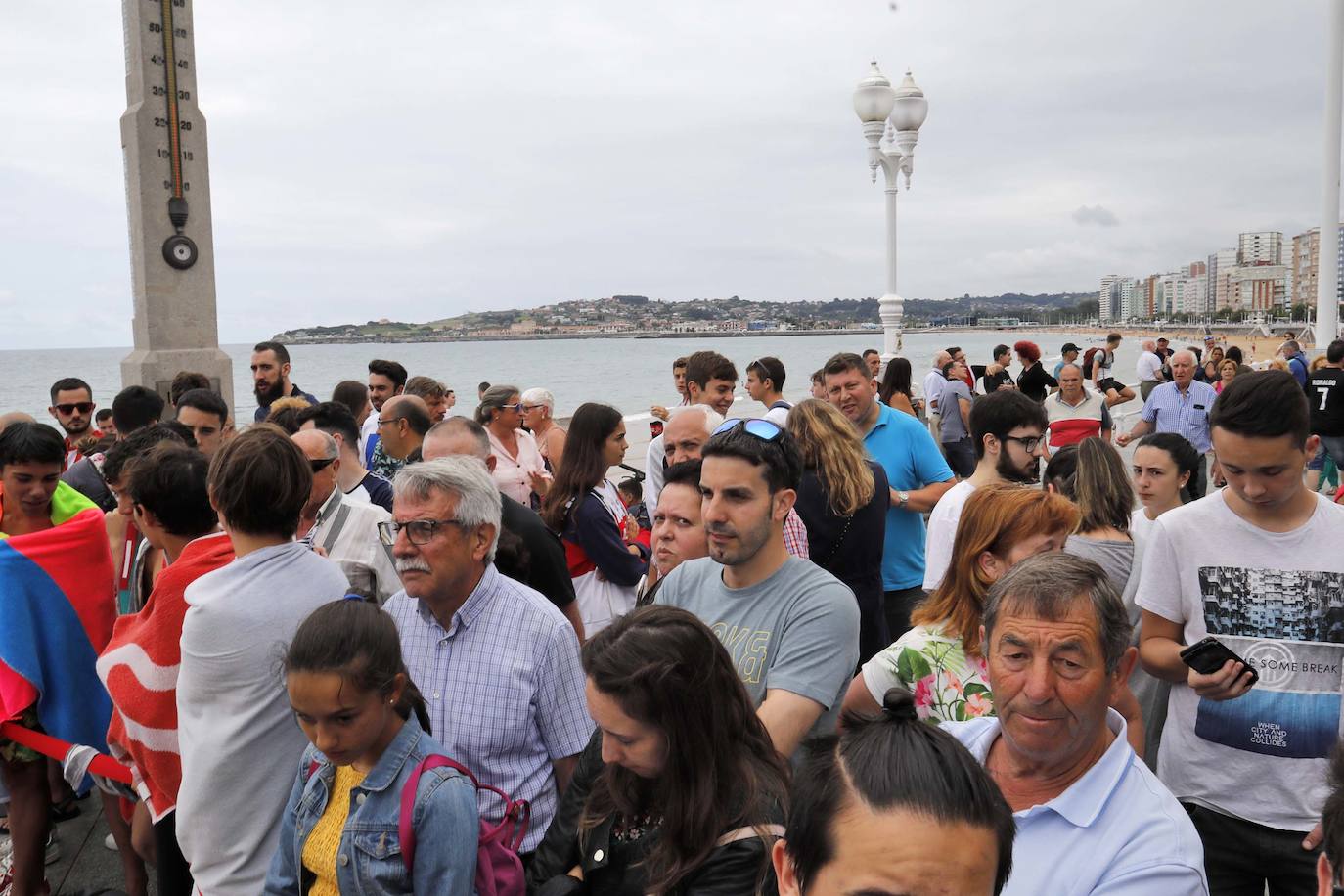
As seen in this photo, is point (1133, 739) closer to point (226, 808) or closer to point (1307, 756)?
point (1307, 756)

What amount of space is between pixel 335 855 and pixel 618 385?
208 ft

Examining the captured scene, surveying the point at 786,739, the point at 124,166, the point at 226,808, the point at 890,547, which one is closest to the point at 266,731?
the point at 226,808

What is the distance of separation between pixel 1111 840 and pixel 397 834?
164 cm

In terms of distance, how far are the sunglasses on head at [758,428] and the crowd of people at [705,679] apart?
0.08ft

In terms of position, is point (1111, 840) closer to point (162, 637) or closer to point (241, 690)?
point (241, 690)

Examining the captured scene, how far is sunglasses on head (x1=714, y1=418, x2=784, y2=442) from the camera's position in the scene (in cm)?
305

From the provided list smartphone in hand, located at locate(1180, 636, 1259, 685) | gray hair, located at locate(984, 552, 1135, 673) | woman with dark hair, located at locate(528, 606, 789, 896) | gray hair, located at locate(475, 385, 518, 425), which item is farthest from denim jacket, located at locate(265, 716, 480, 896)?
gray hair, located at locate(475, 385, 518, 425)

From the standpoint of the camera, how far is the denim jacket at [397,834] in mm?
2383

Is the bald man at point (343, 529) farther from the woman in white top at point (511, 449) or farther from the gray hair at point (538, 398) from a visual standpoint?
the gray hair at point (538, 398)

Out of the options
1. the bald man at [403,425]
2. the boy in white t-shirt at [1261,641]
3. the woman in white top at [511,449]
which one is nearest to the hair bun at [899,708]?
the boy in white t-shirt at [1261,641]

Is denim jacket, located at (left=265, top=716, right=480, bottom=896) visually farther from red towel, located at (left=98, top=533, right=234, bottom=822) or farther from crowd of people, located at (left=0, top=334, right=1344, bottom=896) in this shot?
red towel, located at (left=98, top=533, right=234, bottom=822)

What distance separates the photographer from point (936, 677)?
2.63 metres

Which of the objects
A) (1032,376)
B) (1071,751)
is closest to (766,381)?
(1032,376)

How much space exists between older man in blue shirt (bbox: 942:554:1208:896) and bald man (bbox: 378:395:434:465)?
173 inches
